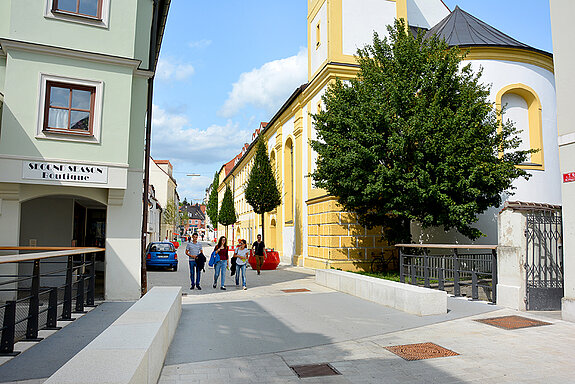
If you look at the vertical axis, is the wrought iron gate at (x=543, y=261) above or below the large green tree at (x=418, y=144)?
below

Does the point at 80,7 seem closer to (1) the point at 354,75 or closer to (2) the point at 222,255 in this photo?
(2) the point at 222,255

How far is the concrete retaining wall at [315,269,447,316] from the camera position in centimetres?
913

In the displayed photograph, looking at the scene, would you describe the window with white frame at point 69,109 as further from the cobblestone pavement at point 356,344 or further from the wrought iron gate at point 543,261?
the wrought iron gate at point 543,261

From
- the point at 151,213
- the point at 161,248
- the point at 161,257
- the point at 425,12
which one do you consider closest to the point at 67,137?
the point at 161,257

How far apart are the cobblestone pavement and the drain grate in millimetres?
219

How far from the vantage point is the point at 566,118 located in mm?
9008

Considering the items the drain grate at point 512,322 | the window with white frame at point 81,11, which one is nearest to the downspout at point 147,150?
the window with white frame at point 81,11

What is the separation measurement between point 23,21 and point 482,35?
2000 cm

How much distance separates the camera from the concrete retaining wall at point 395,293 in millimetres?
9133

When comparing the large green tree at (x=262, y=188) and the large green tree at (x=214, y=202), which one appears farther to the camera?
the large green tree at (x=214, y=202)

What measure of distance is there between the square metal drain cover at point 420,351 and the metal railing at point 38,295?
5.16 meters

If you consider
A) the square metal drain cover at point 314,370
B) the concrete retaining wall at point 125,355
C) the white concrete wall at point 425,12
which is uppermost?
the white concrete wall at point 425,12

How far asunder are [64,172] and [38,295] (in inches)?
182

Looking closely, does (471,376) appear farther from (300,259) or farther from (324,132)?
(300,259)
